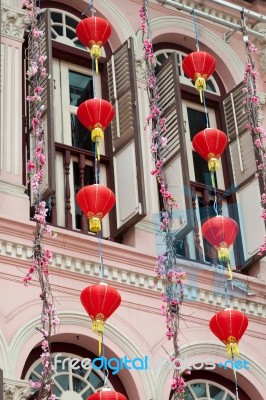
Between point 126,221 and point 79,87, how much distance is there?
4.97 feet

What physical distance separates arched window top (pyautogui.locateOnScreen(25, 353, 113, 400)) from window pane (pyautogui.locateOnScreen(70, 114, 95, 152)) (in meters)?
1.88

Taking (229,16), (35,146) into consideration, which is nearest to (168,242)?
(35,146)

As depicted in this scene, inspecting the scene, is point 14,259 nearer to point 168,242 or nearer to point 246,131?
point 168,242

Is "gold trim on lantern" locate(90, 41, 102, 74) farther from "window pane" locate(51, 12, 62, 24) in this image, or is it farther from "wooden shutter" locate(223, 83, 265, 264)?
"wooden shutter" locate(223, 83, 265, 264)

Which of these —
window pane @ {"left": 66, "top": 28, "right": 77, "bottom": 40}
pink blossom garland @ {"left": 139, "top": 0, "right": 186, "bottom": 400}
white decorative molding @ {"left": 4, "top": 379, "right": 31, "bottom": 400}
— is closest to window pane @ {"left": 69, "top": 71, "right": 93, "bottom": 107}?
window pane @ {"left": 66, "top": 28, "right": 77, "bottom": 40}

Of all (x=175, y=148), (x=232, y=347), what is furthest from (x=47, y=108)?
(x=232, y=347)

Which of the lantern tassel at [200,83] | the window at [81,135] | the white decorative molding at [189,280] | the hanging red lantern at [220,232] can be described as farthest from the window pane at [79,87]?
the hanging red lantern at [220,232]

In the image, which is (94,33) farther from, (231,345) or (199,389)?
(199,389)

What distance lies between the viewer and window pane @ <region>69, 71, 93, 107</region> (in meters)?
9.24

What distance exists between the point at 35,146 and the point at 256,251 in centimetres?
207

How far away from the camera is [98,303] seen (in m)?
7.16

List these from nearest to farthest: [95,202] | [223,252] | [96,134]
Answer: [95,202] < [223,252] < [96,134]

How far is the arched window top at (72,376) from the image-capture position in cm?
758

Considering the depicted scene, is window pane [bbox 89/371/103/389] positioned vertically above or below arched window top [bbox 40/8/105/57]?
below
